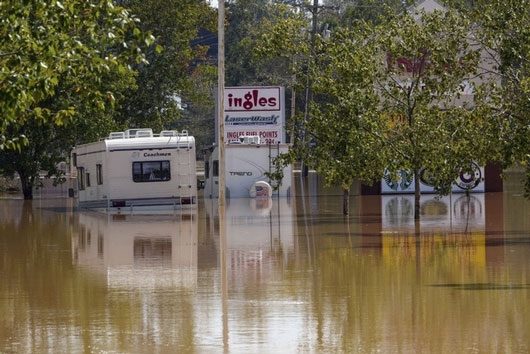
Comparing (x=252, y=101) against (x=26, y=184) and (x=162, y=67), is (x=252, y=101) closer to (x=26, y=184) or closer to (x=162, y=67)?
(x=162, y=67)

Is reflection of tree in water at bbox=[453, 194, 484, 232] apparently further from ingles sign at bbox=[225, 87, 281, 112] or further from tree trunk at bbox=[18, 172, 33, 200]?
tree trunk at bbox=[18, 172, 33, 200]

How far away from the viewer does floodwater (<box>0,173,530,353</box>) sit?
1261 centimetres

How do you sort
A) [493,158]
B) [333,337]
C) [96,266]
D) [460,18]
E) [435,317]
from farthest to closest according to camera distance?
[460,18] → [493,158] → [96,266] → [435,317] → [333,337]

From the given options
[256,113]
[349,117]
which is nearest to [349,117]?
[349,117]

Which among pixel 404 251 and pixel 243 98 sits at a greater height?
pixel 243 98

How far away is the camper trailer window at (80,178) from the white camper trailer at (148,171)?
3105 millimetres

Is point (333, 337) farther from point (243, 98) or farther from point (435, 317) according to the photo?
point (243, 98)

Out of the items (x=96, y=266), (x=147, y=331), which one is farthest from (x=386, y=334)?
(x=96, y=266)

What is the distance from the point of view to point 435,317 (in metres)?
13.9

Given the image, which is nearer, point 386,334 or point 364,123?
point 386,334

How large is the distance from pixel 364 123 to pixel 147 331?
16590mm

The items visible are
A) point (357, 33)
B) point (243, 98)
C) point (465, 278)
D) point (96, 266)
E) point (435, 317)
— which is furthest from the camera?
point (243, 98)

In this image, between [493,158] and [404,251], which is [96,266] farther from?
[493,158]

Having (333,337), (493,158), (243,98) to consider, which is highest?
(243,98)
